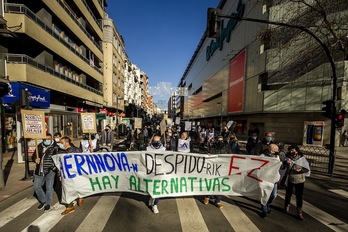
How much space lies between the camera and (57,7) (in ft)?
51.1

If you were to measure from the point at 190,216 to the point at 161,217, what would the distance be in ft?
2.20

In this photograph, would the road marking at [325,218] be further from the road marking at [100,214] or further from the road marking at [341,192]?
the road marking at [100,214]

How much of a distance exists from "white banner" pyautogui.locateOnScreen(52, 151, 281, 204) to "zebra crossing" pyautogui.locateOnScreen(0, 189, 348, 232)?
0.42 meters

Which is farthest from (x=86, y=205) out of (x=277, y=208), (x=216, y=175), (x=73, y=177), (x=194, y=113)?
(x=194, y=113)

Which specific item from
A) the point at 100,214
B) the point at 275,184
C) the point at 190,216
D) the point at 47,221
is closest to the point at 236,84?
the point at 275,184

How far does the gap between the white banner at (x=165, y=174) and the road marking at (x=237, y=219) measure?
412 mm

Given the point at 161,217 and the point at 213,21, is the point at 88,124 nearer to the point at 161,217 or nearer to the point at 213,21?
the point at 161,217

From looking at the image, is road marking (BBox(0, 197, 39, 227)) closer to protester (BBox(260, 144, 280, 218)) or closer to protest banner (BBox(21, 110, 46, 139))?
protest banner (BBox(21, 110, 46, 139))

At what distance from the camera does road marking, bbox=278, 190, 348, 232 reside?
4.23 meters

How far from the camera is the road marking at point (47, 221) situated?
406 cm

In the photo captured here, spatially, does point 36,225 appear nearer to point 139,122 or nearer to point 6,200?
point 6,200

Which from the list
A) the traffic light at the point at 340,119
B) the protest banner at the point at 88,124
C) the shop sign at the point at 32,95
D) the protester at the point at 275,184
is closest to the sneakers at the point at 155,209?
the protester at the point at 275,184

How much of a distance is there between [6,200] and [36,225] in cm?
222

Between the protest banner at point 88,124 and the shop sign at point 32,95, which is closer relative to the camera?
the protest banner at point 88,124
